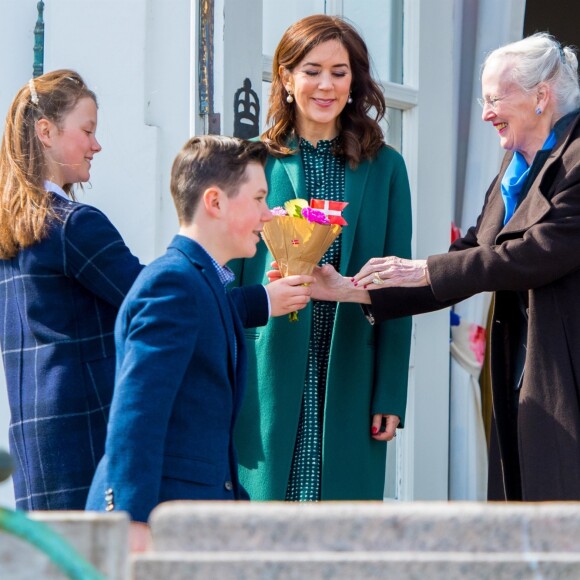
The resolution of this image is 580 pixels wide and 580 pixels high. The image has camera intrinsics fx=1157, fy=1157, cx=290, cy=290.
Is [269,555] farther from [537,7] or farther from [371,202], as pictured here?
[537,7]

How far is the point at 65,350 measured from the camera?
268cm

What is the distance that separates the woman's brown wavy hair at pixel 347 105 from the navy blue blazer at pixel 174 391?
2.99ft

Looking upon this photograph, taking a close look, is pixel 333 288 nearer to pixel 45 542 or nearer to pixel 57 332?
pixel 57 332

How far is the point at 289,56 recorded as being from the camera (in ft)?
10.6

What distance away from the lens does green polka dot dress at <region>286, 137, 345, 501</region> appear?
3105 mm

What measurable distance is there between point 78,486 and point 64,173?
0.77 meters

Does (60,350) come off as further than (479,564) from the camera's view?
Yes

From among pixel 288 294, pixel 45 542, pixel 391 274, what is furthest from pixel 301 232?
pixel 45 542

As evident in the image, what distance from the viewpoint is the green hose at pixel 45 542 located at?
1.17 meters

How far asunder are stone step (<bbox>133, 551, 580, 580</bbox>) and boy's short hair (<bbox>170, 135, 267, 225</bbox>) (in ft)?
4.08

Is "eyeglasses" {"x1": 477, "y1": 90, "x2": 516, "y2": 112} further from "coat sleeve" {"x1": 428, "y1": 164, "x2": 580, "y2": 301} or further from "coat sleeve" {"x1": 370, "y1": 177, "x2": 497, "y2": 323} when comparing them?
"coat sleeve" {"x1": 370, "y1": 177, "x2": 497, "y2": 323}

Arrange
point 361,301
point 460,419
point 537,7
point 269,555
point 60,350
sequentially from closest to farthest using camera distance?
1. point 269,555
2. point 60,350
3. point 361,301
4. point 460,419
5. point 537,7

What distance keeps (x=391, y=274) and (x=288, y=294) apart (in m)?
0.36

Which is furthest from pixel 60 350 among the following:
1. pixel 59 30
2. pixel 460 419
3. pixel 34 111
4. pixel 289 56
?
pixel 460 419
